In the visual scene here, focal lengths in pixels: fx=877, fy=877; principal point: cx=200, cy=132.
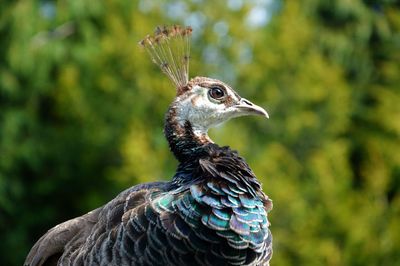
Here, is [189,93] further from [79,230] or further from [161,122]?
[161,122]

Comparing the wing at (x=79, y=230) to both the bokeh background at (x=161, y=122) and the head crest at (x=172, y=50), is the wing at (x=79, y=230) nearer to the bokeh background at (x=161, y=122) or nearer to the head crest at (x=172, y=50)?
the head crest at (x=172, y=50)

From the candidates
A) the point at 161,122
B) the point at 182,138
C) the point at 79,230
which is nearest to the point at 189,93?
the point at 182,138

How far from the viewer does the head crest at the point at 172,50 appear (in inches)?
156

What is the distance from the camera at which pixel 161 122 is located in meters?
9.77

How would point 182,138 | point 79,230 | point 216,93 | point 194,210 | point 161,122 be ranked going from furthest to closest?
point 161,122
point 79,230
point 216,93
point 182,138
point 194,210

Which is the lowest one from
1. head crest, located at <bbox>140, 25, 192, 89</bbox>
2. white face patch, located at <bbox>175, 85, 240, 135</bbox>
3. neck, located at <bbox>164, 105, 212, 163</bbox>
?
neck, located at <bbox>164, 105, 212, 163</bbox>

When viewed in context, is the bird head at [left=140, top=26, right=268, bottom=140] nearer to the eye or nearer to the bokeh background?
the eye

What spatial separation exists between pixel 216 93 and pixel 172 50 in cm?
29

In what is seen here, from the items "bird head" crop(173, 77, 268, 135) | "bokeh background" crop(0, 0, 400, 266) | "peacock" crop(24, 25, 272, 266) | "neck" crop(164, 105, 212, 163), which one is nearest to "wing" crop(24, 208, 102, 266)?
"peacock" crop(24, 25, 272, 266)

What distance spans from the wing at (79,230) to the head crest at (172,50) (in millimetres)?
504

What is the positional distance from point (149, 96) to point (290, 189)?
192 cm

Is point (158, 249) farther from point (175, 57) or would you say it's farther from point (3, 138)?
point (3, 138)

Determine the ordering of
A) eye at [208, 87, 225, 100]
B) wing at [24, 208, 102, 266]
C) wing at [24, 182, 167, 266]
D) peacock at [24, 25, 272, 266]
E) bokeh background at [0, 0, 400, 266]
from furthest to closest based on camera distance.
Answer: bokeh background at [0, 0, 400, 266], wing at [24, 208, 102, 266], eye at [208, 87, 225, 100], wing at [24, 182, 167, 266], peacock at [24, 25, 272, 266]

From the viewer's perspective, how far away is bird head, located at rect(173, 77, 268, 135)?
3826mm
